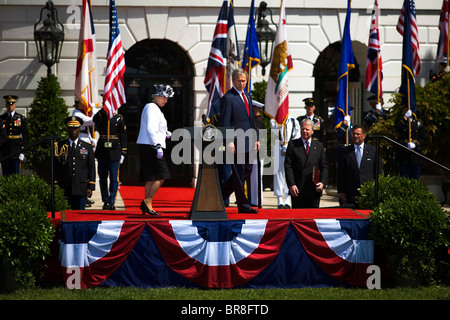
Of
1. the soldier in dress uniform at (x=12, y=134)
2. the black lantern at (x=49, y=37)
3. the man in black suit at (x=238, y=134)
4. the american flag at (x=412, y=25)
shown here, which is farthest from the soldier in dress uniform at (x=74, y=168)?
the american flag at (x=412, y=25)

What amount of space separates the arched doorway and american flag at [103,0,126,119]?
3198mm

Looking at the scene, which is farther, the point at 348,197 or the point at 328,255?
the point at 348,197

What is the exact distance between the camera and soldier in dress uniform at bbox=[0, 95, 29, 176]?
14.0m

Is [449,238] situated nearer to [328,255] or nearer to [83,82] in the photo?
[328,255]

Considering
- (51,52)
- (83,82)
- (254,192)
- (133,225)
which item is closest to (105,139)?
(83,82)

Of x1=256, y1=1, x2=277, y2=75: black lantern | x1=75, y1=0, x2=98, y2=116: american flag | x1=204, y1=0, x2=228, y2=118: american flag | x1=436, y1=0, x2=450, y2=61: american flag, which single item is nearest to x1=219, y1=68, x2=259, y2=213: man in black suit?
x1=204, y1=0, x2=228, y2=118: american flag

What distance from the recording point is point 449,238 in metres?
8.23

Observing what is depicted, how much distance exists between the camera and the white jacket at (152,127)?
9.10m

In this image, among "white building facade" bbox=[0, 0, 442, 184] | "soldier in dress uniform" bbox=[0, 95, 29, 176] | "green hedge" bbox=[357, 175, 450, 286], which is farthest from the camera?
"white building facade" bbox=[0, 0, 442, 184]

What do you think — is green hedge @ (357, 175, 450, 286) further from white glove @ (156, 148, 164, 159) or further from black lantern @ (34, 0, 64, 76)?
black lantern @ (34, 0, 64, 76)

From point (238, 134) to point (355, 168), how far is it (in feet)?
6.92

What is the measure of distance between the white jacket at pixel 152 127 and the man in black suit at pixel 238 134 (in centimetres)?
76

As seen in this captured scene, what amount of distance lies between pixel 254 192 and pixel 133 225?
464cm

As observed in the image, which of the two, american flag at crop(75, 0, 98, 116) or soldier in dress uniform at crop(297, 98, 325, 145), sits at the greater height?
american flag at crop(75, 0, 98, 116)
